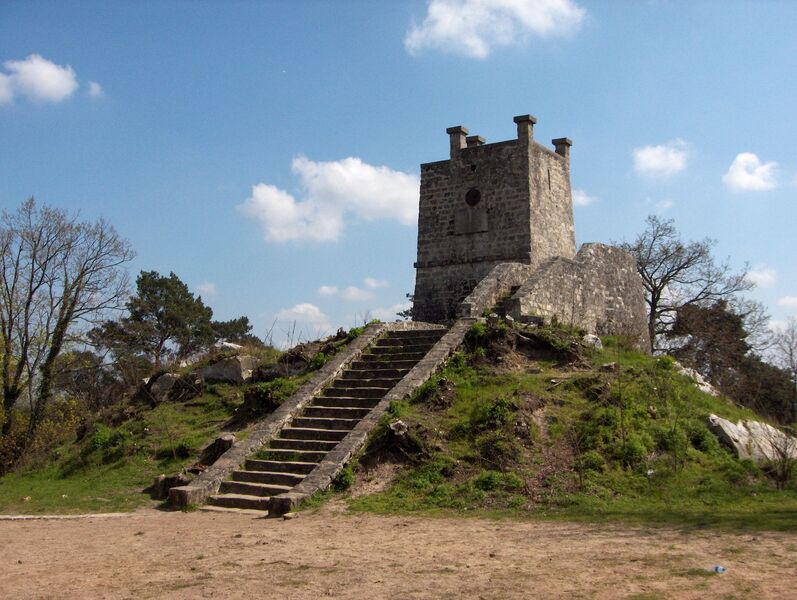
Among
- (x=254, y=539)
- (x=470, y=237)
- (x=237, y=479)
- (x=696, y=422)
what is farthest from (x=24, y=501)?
(x=470, y=237)

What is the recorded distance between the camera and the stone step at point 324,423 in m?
12.2

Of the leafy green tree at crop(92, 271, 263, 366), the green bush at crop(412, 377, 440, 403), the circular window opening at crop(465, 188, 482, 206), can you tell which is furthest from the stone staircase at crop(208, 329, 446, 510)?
the leafy green tree at crop(92, 271, 263, 366)

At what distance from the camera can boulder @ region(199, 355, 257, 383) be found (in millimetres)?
16078

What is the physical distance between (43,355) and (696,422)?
1768 centimetres

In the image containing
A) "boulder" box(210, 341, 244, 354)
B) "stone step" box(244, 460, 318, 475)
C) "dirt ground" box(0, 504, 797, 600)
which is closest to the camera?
"dirt ground" box(0, 504, 797, 600)

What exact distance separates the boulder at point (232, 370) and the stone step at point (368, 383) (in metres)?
3.08

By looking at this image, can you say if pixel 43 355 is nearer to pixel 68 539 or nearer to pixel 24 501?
pixel 24 501

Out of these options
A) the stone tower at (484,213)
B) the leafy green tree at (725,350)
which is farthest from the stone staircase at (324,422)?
the leafy green tree at (725,350)

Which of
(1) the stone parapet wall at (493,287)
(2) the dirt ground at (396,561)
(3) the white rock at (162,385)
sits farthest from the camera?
(3) the white rock at (162,385)

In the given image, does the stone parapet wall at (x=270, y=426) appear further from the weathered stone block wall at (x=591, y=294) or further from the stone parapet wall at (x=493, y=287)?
the weathered stone block wall at (x=591, y=294)

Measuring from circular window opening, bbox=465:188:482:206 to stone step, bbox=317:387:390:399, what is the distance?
8.09 meters

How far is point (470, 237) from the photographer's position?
19781 mm

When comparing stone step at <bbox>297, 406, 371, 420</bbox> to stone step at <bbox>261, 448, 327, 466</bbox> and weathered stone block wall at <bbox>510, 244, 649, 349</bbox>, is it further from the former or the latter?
weathered stone block wall at <bbox>510, 244, 649, 349</bbox>

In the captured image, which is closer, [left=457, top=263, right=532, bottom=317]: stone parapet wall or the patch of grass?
the patch of grass
